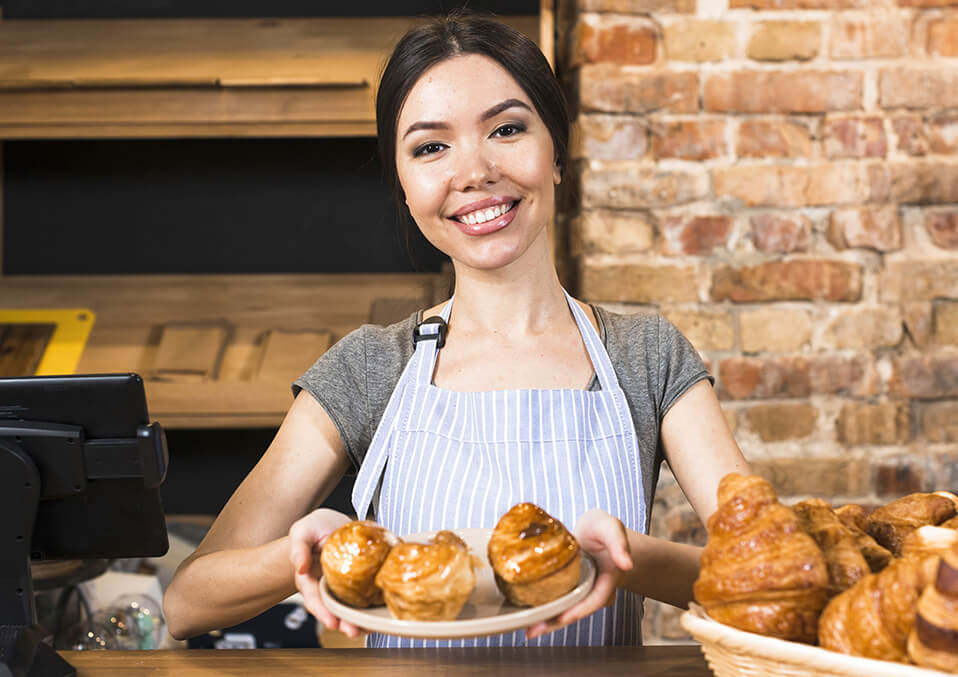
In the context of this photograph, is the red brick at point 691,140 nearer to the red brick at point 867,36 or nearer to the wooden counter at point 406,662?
→ the red brick at point 867,36

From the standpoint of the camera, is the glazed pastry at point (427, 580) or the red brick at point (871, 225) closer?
the glazed pastry at point (427, 580)

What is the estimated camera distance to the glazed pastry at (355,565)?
2.68ft

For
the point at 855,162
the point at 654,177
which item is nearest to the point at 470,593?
the point at 654,177

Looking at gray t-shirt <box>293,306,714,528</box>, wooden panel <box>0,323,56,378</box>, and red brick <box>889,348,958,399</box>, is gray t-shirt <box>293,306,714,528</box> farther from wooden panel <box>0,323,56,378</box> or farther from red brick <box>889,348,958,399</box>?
wooden panel <box>0,323,56,378</box>

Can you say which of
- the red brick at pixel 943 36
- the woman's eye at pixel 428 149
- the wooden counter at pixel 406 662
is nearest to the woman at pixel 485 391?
the woman's eye at pixel 428 149

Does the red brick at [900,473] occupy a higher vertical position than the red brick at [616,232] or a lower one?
lower

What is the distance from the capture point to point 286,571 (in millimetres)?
1110

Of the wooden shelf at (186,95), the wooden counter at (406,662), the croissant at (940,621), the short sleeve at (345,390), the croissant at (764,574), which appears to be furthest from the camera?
the wooden shelf at (186,95)

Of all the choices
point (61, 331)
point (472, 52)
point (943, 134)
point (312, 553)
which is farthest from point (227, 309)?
point (943, 134)

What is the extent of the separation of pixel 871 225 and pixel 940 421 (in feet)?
1.41

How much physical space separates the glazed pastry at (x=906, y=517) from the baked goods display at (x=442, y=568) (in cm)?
28

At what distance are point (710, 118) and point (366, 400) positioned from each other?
97 cm

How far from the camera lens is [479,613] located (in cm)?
83

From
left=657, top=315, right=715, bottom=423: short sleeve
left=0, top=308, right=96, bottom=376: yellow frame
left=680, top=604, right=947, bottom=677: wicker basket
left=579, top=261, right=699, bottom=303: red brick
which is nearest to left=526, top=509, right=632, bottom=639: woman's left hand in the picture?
left=680, top=604, right=947, bottom=677: wicker basket
